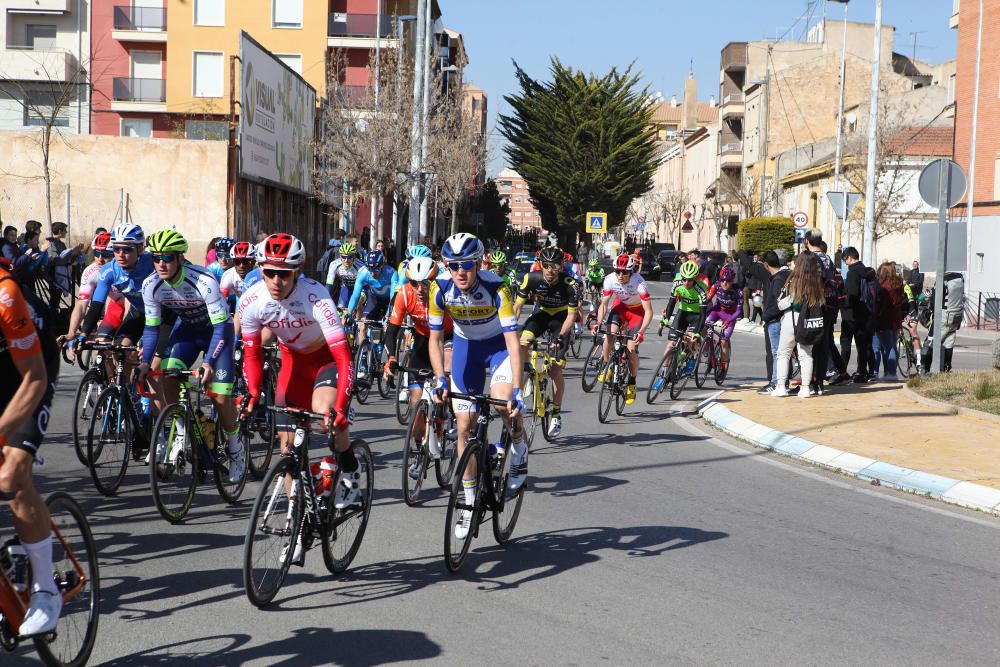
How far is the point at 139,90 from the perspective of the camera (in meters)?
53.8

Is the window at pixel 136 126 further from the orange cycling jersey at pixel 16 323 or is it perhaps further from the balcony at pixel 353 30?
the orange cycling jersey at pixel 16 323

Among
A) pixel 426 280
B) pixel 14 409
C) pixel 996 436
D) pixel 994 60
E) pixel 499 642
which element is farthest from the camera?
pixel 994 60

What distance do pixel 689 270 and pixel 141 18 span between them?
4565cm

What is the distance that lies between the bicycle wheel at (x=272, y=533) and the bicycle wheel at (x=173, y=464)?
1847 millimetres

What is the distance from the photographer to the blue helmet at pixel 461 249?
7.17 metres

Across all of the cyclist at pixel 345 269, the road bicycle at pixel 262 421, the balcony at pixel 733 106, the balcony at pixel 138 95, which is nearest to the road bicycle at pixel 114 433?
the road bicycle at pixel 262 421

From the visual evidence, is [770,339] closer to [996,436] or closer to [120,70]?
[996,436]

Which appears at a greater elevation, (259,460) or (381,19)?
(381,19)

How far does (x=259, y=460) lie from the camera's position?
9.54 m

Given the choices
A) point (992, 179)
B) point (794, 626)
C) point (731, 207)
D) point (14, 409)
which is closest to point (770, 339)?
point (794, 626)

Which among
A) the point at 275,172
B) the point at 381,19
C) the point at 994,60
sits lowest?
the point at 275,172

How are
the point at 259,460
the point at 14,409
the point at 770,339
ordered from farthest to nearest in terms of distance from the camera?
the point at 770,339 → the point at 259,460 → the point at 14,409

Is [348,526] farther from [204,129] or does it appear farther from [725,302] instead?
[204,129]

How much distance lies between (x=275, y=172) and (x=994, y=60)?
924 inches
